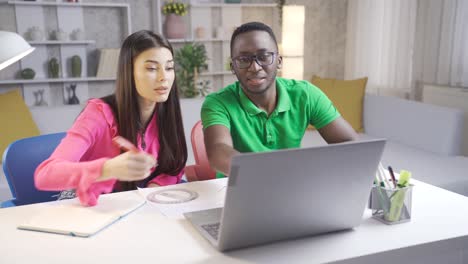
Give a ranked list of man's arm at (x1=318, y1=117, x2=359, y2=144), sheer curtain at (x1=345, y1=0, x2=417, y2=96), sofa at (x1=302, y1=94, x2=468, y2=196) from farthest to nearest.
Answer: sheer curtain at (x1=345, y1=0, x2=417, y2=96) → sofa at (x1=302, y1=94, x2=468, y2=196) → man's arm at (x1=318, y1=117, x2=359, y2=144)

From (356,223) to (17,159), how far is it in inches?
44.1

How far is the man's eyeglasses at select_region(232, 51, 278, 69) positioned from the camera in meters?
1.54

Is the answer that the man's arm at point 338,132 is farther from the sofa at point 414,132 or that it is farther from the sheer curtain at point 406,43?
the sheer curtain at point 406,43

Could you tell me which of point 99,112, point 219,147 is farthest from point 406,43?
point 99,112

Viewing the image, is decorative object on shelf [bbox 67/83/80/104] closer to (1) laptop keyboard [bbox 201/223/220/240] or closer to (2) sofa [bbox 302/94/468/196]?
(2) sofa [bbox 302/94/468/196]

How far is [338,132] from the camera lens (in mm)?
1637

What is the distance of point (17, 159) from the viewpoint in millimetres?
1528

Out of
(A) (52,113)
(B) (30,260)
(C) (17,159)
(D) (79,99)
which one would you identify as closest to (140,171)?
(B) (30,260)

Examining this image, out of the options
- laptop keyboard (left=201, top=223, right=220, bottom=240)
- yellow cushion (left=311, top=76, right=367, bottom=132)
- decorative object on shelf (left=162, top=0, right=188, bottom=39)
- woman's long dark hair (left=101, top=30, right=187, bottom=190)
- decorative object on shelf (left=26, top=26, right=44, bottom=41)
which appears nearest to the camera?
laptop keyboard (left=201, top=223, right=220, bottom=240)

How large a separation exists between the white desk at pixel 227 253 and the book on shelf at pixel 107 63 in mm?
3246

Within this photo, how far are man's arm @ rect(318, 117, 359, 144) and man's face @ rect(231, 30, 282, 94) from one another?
0.94 ft

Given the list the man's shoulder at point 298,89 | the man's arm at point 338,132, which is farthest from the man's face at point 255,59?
the man's arm at point 338,132

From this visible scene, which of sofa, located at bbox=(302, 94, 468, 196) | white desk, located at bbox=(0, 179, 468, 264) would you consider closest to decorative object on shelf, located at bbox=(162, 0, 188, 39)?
sofa, located at bbox=(302, 94, 468, 196)

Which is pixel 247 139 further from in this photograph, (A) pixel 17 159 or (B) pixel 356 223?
(A) pixel 17 159
